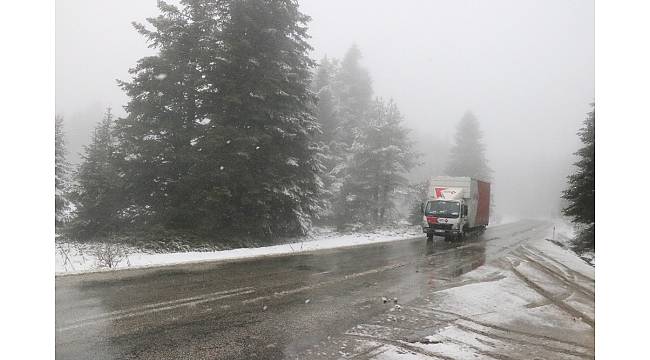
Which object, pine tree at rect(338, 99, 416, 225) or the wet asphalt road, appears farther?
pine tree at rect(338, 99, 416, 225)

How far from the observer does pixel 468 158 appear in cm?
4447

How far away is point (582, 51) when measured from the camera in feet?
22.6

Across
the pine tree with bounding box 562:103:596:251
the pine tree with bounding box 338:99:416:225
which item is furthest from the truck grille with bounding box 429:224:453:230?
the pine tree with bounding box 562:103:596:251

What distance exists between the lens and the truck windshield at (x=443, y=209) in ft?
66.8

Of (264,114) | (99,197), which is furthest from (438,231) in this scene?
(99,197)

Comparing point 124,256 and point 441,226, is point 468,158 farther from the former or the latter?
point 124,256

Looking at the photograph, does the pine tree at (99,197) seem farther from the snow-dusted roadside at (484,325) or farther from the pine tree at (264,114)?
the snow-dusted roadside at (484,325)

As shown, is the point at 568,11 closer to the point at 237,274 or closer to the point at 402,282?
the point at 402,282

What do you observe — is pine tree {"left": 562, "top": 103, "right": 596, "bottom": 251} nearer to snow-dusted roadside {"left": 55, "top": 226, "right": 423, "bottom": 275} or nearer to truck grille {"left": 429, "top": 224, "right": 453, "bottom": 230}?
snow-dusted roadside {"left": 55, "top": 226, "right": 423, "bottom": 275}

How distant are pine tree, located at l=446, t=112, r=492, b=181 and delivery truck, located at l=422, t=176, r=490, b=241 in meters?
23.1

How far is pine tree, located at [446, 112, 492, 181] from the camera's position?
44062mm

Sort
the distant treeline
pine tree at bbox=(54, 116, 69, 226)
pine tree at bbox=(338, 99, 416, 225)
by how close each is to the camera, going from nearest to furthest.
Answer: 1. pine tree at bbox=(54, 116, 69, 226)
2. the distant treeline
3. pine tree at bbox=(338, 99, 416, 225)
